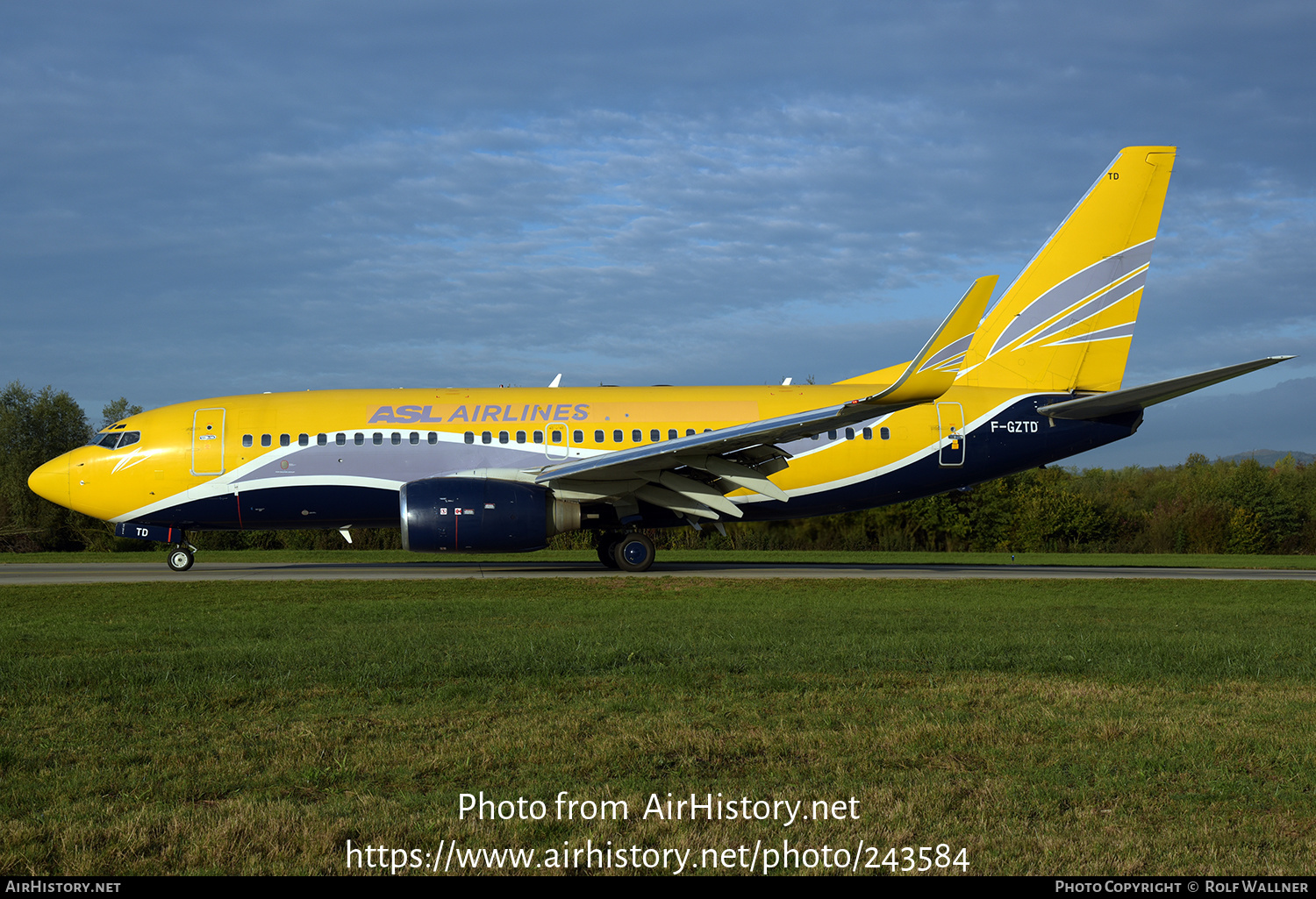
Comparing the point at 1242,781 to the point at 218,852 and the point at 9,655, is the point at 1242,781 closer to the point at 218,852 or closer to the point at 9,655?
the point at 218,852

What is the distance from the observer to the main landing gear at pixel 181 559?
1888 centimetres

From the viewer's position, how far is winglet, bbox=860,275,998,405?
1495 centimetres

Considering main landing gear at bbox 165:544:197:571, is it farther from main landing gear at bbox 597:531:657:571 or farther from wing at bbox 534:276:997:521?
main landing gear at bbox 597:531:657:571

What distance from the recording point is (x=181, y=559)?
18938mm

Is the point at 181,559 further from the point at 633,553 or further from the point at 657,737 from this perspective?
the point at 657,737

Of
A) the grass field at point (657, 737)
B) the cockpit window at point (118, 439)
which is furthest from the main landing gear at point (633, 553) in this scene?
the cockpit window at point (118, 439)

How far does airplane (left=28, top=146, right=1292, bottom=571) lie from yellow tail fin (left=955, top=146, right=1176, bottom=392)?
36 millimetres

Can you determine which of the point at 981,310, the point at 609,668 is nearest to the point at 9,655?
the point at 609,668

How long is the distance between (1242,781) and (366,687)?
204 inches

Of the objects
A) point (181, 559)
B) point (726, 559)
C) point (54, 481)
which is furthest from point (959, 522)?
point (54, 481)

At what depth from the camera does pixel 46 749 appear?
16.3 feet

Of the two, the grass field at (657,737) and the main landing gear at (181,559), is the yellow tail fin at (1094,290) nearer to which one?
the grass field at (657,737)

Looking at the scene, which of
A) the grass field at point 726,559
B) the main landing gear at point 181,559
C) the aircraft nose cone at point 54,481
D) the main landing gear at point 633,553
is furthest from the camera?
the grass field at point 726,559

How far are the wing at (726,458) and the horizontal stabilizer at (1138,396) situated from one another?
249 centimetres
